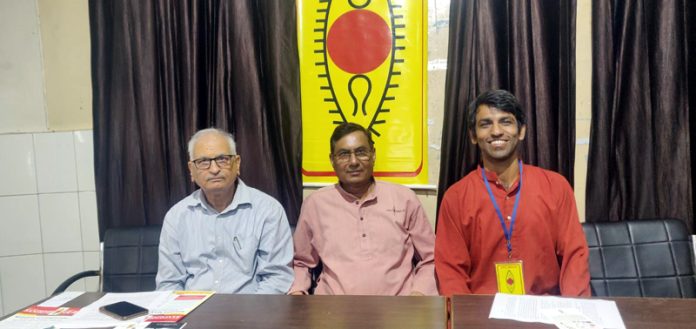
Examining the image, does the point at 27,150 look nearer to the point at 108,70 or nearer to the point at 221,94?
the point at 108,70

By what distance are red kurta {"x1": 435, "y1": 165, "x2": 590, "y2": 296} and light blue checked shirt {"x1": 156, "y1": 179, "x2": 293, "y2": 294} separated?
752mm

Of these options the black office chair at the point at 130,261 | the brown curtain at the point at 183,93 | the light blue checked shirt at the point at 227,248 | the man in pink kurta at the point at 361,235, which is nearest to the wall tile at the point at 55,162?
the brown curtain at the point at 183,93

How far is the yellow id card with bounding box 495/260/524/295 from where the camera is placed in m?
2.02

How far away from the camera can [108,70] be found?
2.73m

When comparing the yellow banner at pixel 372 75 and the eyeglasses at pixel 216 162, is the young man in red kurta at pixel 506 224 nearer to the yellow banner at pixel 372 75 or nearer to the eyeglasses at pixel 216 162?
the yellow banner at pixel 372 75

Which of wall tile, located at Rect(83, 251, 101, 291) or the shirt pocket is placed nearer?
the shirt pocket

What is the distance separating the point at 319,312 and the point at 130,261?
4.78ft

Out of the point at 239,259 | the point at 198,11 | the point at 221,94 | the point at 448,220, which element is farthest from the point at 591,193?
the point at 198,11

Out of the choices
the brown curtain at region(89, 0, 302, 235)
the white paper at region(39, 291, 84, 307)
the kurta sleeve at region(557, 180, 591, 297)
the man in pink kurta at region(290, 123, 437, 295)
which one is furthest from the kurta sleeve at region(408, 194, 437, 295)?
the white paper at region(39, 291, 84, 307)

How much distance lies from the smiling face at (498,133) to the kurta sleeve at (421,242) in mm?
455

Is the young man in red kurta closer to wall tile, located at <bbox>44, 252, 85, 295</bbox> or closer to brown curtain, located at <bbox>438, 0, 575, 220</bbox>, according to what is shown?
brown curtain, located at <bbox>438, 0, 575, 220</bbox>

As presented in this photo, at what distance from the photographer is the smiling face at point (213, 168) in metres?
2.24

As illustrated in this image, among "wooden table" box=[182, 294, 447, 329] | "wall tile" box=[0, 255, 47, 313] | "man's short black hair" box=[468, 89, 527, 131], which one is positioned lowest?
"wall tile" box=[0, 255, 47, 313]

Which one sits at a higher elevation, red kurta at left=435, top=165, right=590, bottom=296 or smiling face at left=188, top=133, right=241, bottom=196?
smiling face at left=188, top=133, right=241, bottom=196
